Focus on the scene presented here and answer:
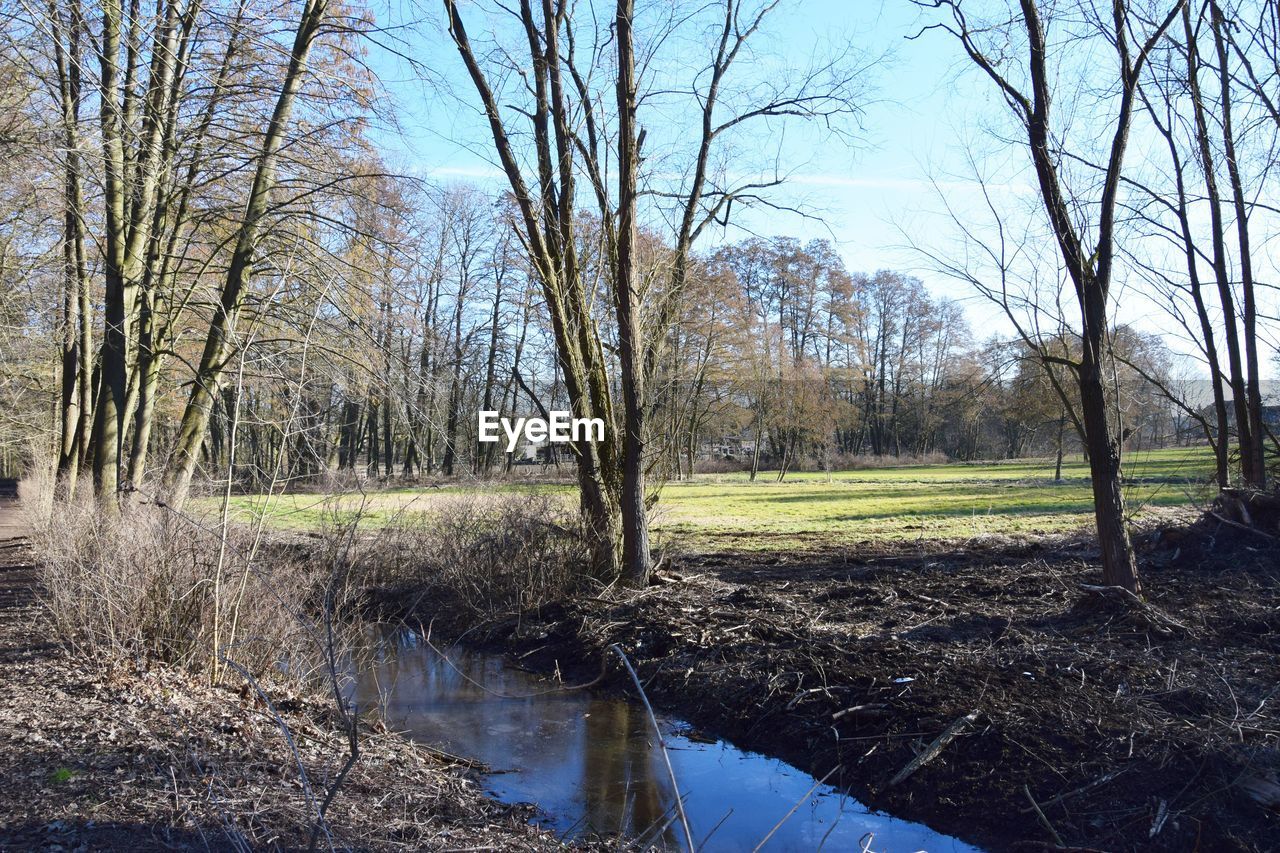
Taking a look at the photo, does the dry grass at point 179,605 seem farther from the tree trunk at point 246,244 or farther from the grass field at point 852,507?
the tree trunk at point 246,244

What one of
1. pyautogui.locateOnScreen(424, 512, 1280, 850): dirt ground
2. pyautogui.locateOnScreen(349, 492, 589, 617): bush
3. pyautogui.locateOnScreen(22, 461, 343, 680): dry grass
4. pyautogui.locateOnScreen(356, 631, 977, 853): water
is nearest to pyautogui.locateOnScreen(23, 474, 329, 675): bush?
pyautogui.locateOnScreen(22, 461, 343, 680): dry grass

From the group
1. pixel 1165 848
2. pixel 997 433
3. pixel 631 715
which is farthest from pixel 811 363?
pixel 1165 848

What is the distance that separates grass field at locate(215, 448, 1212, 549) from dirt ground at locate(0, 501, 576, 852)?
1.53 metres

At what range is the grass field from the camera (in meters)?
13.3

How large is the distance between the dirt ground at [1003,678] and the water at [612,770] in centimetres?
25

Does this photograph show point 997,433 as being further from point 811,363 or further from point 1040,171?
point 1040,171

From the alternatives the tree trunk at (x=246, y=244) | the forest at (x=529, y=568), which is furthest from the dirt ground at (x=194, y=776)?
the tree trunk at (x=246, y=244)

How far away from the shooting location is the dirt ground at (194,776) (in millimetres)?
4359

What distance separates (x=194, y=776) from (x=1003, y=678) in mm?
5716

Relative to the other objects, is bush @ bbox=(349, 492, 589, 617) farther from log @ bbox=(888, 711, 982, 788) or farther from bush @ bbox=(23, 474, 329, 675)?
log @ bbox=(888, 711, 982, 788)

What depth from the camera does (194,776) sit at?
5.08 metres

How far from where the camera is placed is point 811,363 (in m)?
48.8

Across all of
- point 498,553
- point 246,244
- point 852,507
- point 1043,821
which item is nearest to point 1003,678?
point 1043,821

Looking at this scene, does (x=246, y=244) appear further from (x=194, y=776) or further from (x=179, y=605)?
(x=194, y=776)
